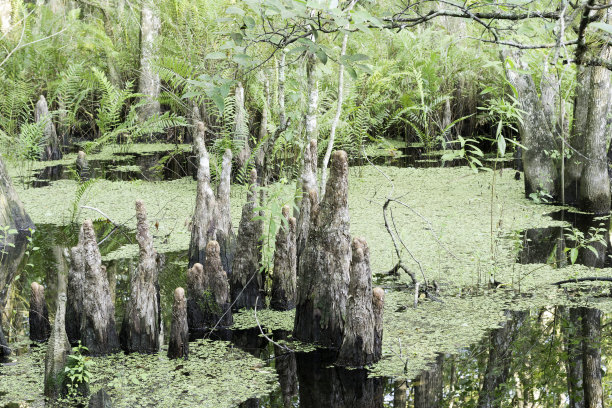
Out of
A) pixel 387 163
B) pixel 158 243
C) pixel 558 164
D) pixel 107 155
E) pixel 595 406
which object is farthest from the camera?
pixel 107 155

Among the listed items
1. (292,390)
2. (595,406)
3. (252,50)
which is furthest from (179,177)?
(595,406)

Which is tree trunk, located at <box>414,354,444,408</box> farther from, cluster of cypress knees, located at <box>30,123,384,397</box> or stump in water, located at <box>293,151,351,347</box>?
stump in water, located at <box>293,151,351,347</box>

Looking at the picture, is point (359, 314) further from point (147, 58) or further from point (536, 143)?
point (147, 58)

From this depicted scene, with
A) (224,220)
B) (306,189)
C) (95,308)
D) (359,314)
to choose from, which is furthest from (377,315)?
(224,220)

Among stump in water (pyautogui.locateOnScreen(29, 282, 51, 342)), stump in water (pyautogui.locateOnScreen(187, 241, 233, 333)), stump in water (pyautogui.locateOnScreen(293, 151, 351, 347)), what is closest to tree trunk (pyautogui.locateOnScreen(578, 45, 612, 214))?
stump in water (pyautogui.locateOnScreen(293, 151, 351, 347))

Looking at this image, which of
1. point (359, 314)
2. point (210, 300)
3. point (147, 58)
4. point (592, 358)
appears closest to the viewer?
point (359, 314)

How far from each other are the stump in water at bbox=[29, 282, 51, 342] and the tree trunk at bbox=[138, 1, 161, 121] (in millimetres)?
8096

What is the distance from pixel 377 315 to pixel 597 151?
4.54 meters

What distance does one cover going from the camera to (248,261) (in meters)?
4.88

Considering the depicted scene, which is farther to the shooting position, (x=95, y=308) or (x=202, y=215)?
(x=202, y=215)

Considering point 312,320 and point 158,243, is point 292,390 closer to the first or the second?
point 312,320

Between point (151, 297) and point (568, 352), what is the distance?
2.59 meters

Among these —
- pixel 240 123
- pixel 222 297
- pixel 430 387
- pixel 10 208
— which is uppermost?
pixel 240 123

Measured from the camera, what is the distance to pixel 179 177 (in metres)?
10.1
